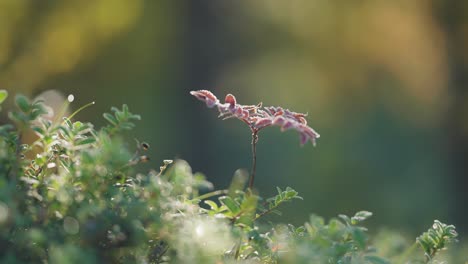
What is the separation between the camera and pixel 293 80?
9625 millimetres

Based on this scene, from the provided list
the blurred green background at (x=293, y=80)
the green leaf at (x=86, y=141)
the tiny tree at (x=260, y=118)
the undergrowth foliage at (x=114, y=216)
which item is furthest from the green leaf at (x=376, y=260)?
the blurred green background at (x=293, y=80)

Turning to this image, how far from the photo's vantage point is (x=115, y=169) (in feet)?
3.55

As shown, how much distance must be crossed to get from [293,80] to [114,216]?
873 cm

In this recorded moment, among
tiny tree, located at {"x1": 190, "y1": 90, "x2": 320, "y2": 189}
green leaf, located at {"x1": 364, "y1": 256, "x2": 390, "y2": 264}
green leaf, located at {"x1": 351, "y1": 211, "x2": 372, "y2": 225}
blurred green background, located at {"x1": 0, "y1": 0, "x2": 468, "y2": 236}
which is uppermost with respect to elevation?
tiny tree, located at {"x1": 190, "y1": 90, "x2": 320, "y2": 189}

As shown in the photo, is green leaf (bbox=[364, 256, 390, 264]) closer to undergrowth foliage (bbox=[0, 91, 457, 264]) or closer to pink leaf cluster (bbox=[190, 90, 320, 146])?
undergrowth foliage (bbox=[0, 91, 457, 264])

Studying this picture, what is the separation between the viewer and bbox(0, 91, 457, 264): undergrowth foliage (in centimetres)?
100

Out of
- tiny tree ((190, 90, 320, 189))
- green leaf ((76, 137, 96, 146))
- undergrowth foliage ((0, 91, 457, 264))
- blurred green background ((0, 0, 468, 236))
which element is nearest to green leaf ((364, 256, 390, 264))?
undergrowth foliage ((0, 91, 457, 264))

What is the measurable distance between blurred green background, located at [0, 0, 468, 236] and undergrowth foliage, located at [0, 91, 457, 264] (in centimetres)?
718

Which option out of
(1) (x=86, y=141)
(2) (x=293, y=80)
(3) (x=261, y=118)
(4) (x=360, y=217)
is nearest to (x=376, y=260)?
(4) (x=360, y=217)

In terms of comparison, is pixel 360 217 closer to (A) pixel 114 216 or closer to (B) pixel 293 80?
(A) pixel 114 216

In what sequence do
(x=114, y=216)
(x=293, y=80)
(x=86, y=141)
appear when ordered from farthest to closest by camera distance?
(x=293, y=80) < (x=86, y=141) < (x=114, y=216)

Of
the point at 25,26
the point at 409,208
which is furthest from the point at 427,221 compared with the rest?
the point at 25,26

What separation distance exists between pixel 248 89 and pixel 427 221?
10.2ft

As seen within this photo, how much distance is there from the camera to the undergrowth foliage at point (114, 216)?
100cm
